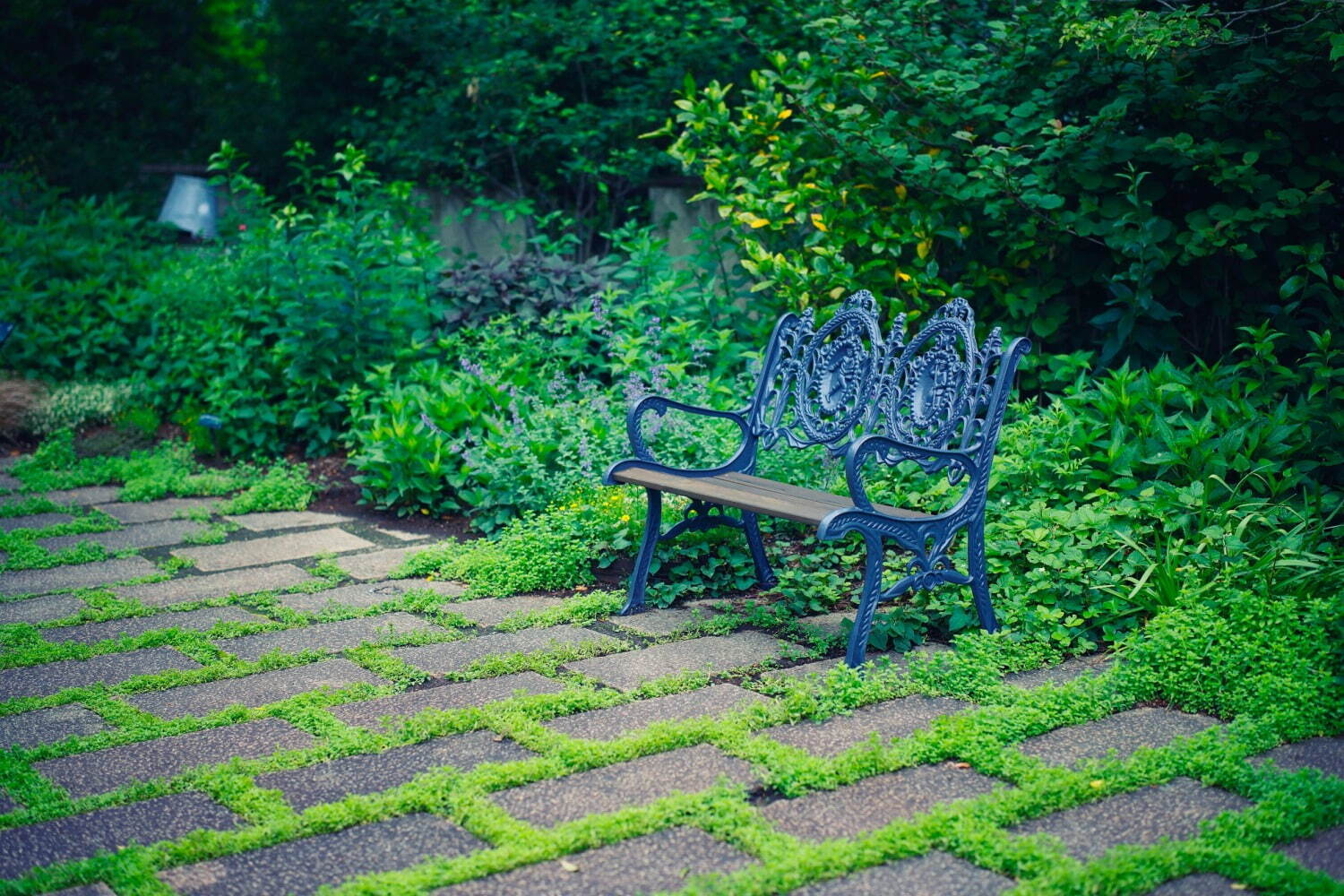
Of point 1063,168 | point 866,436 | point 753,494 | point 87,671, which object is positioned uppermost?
point 1063,168

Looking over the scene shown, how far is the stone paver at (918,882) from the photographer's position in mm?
2453

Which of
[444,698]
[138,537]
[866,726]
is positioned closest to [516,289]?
[138,537]

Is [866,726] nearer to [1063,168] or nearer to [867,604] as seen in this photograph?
[867,604]

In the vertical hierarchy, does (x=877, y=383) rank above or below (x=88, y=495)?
above

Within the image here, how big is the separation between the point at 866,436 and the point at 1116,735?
109 centimetres

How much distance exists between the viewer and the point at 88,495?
6.66m

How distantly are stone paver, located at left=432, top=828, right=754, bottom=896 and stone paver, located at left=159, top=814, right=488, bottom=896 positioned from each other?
175mm

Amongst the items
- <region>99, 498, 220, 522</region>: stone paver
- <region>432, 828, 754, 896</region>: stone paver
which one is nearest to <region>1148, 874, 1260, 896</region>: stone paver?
<region>432, 828, 754, 896</region>: stone paver

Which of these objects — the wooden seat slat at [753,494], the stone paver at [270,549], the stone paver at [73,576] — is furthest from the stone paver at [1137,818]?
the stone paver at [73,576]

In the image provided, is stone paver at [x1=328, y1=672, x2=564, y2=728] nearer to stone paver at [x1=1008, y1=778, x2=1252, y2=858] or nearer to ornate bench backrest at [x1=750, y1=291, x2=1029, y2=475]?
ornate bench backrest at [x1=750, y1=291, x2=1029, y2=475]

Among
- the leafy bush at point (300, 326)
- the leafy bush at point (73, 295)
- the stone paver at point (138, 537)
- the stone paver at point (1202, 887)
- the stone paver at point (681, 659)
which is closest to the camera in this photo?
the stone paver at point (1202, 887)

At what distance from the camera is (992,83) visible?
6.03 metres

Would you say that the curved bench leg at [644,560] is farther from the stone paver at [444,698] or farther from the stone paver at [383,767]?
the stone paver at [383,767]

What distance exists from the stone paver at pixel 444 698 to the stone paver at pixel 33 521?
311 cm
